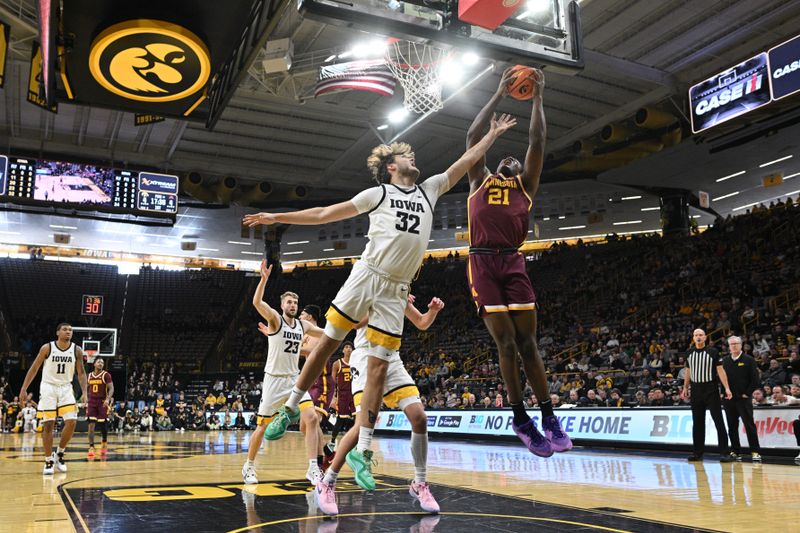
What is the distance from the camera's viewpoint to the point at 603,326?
2400 cm

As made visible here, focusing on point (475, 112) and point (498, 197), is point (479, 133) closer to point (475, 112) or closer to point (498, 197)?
point (498, 197)

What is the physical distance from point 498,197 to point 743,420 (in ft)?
25.8

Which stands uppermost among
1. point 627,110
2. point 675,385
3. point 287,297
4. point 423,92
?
point 627,110

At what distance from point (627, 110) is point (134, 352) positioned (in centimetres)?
2565

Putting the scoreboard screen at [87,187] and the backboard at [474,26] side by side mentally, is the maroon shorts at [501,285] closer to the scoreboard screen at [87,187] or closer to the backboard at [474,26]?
the backboard at [474,26]

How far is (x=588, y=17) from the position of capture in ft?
57.4

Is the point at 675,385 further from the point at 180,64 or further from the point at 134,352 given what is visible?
the point at 134,352

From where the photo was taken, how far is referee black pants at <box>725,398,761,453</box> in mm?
10516

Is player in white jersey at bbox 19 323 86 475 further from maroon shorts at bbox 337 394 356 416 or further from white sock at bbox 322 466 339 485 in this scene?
white sock at bbox 322 466 339 485

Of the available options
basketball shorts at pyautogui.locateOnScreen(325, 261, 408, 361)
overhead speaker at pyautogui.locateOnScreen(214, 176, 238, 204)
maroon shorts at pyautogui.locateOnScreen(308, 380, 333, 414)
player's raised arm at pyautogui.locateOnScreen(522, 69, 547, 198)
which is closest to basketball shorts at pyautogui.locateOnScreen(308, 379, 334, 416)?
maroon shorts at pyautogui.locateOnScreen(308, 380, 333, 414)

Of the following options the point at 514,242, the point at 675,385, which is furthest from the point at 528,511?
the point at 675,385

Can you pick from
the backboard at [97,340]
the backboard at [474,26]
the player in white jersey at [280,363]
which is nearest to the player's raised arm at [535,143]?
the backboard at [474,26]

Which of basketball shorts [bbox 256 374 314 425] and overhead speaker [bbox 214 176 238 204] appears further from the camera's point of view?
overhead speaker [bbox 214 176 238 204]

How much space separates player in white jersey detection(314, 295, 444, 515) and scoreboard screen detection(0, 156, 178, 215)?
13.3 m
